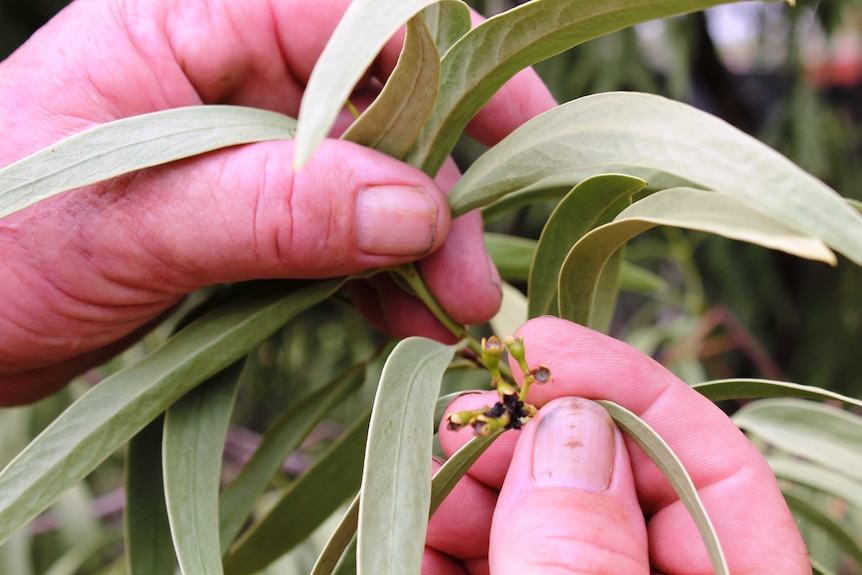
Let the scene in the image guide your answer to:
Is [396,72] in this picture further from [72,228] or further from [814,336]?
[814,336]

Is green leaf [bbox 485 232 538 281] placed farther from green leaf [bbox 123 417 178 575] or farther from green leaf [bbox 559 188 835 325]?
green leaf [bbox 123 417 178 575]

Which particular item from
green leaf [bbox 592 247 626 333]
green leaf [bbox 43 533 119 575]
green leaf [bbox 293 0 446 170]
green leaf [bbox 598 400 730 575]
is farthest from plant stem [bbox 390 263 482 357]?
green leaf [bbox 43 533 119 575]

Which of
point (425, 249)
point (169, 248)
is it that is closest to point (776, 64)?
point (425, 249)

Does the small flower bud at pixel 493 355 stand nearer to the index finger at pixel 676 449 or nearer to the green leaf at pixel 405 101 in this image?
the index finger at pixel 676 449

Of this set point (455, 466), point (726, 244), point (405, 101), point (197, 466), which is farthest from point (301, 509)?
point (726, 244)

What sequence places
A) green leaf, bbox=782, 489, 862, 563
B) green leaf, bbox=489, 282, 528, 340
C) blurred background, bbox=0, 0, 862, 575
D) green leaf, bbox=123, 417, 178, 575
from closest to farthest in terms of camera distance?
green leaf, bbox=123, 417, 178, 575
green leaf, bbox=782, 489, 862, 563
green leaf, bbox=489, 282, 528, 340
blurred background, bbox=0, 0, 862, 575

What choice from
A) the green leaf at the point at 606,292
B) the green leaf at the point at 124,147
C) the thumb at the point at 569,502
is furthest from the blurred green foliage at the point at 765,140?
the green leaf at the point at 124,147
